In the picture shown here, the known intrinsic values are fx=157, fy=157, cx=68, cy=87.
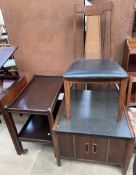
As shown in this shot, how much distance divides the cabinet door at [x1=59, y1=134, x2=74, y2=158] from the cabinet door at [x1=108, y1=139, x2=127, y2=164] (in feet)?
0.99

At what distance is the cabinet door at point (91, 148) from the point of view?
3.78 ft

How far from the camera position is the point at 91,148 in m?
1.21

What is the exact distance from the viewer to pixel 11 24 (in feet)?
5.22

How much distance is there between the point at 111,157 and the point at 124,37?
109 centimetres

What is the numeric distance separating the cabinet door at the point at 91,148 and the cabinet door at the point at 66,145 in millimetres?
49

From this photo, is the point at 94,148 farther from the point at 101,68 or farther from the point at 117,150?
the point at 101,68

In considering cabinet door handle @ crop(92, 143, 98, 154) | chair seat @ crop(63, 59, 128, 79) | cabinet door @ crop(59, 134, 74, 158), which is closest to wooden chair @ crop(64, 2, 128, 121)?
chair seat @ crop(63, 59, 128, 79)

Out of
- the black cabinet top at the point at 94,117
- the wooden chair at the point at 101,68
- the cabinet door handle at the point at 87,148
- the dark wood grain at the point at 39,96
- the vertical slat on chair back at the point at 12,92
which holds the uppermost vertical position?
the wooden chair at the point at 101,68

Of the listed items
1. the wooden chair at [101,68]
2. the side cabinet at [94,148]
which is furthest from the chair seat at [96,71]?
the side cabinet at [94,148]

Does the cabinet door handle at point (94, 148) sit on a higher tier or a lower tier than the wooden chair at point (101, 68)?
lower

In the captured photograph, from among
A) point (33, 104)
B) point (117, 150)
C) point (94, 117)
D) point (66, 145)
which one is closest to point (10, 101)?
point (33, 104)

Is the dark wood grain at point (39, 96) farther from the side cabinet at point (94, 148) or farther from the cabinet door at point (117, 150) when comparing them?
the cabinet door at point (117, 150)

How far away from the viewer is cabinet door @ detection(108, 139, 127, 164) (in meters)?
1.12

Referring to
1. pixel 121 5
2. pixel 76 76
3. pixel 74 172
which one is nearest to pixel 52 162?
pixel 74 172
